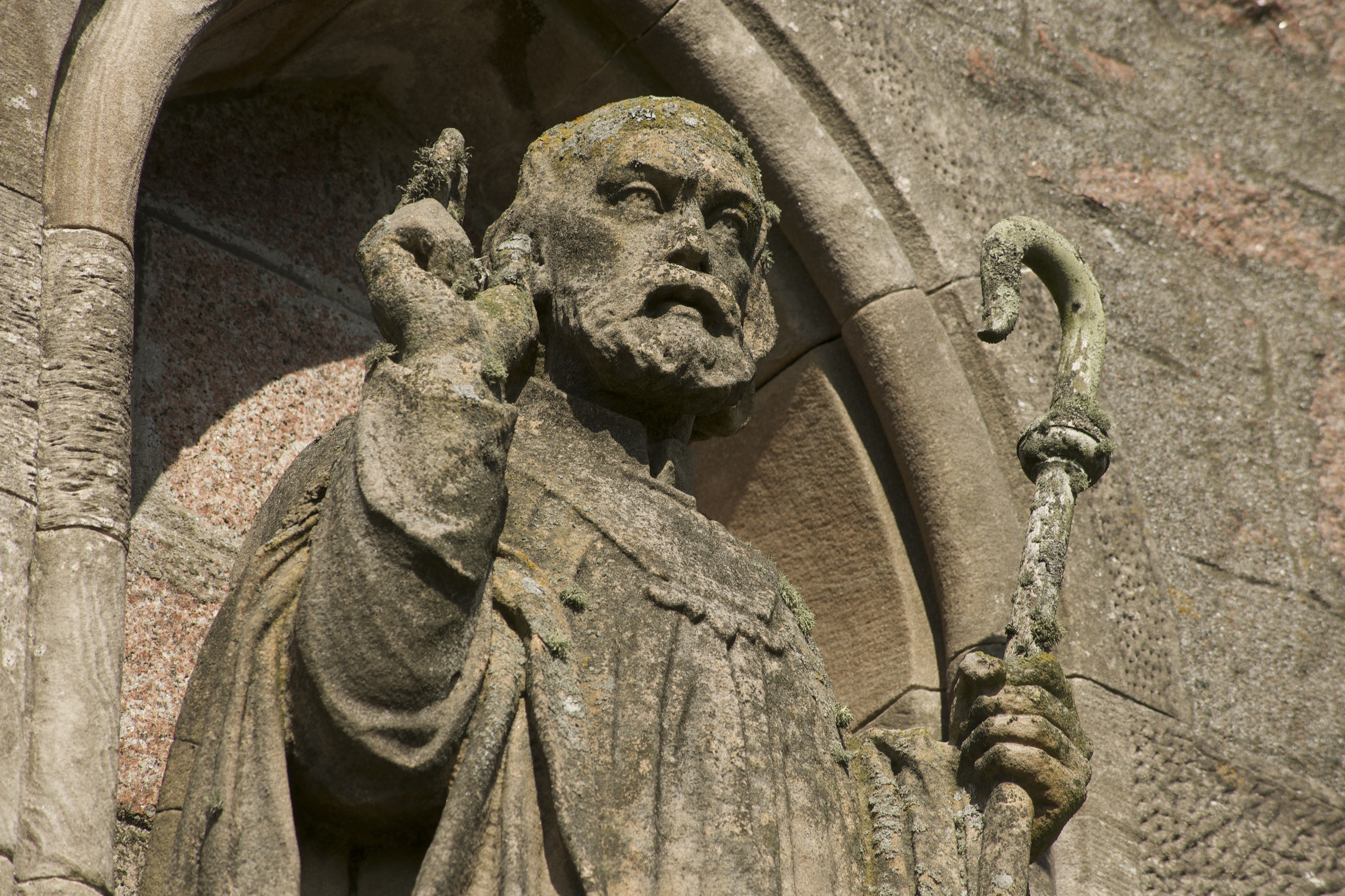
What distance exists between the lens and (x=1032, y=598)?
2914 mm

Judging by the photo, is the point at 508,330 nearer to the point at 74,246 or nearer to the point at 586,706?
the point at 586,706

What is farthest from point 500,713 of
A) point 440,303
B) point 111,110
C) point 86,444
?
point 111,110

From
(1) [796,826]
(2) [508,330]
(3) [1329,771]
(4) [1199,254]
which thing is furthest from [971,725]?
(4) [1199,254]

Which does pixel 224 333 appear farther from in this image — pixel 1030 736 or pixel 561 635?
pixel 1030 736

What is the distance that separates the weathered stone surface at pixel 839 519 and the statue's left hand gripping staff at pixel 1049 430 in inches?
33.7

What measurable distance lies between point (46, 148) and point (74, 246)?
0.20 metres

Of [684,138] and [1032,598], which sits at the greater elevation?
[684,138]

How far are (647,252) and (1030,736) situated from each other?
1.00 meters

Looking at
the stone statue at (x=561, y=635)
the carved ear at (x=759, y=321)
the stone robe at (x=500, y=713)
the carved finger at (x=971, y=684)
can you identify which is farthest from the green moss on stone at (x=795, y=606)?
the carved ear at (x=759, y=321)

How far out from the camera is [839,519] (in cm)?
401

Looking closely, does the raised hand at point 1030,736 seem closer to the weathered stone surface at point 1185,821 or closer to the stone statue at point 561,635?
the stone statue at point 561,635

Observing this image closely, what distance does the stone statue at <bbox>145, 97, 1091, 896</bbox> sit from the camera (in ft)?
7.18

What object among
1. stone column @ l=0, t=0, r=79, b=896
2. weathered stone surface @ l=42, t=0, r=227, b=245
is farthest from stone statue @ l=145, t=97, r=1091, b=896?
weathered stone surface @ l=42, t=0, r=227, b=245

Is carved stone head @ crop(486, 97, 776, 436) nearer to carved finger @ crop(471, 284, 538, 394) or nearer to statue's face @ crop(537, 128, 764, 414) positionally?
statue's face @ crop(537, 128, 764, 414)
